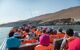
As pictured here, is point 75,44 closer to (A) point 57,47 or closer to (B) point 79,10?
(A) point 57,47

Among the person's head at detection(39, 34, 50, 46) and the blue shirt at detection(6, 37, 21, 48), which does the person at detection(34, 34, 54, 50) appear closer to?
the person's head at detection(39, 34, 50, 46)

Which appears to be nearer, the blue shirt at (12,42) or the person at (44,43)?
the person at (44,43)

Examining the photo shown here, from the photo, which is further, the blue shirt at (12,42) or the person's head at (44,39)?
the blue shirt at (12,42)

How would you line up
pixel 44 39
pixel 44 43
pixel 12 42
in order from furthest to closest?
pixel 12 42 → pixel 44 43 → pixel 44 39

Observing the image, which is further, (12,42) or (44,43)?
(12,42)

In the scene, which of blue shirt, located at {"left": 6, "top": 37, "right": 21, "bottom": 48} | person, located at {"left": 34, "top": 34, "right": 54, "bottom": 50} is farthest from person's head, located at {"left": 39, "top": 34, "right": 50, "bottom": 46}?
blue shirt, located at {"left": 6, "top": 37, "right": 21, "bottom": 48}

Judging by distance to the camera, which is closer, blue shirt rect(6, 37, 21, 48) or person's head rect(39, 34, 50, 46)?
person's head rect(39, 34, 50, 46)

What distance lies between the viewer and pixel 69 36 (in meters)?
Result: 6.17

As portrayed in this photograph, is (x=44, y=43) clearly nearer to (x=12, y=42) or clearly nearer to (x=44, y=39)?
(x=44, y=39)

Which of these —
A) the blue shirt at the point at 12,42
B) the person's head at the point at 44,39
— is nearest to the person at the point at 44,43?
the person's head at the point at 44,39

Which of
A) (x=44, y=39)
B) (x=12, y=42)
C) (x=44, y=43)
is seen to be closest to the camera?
(x=44, y=39)

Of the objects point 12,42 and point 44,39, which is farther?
point 12,42

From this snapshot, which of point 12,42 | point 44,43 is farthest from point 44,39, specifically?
point 12,42

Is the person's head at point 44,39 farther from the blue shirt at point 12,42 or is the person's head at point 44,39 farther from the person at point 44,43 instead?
the blue shirt at point 12,42
